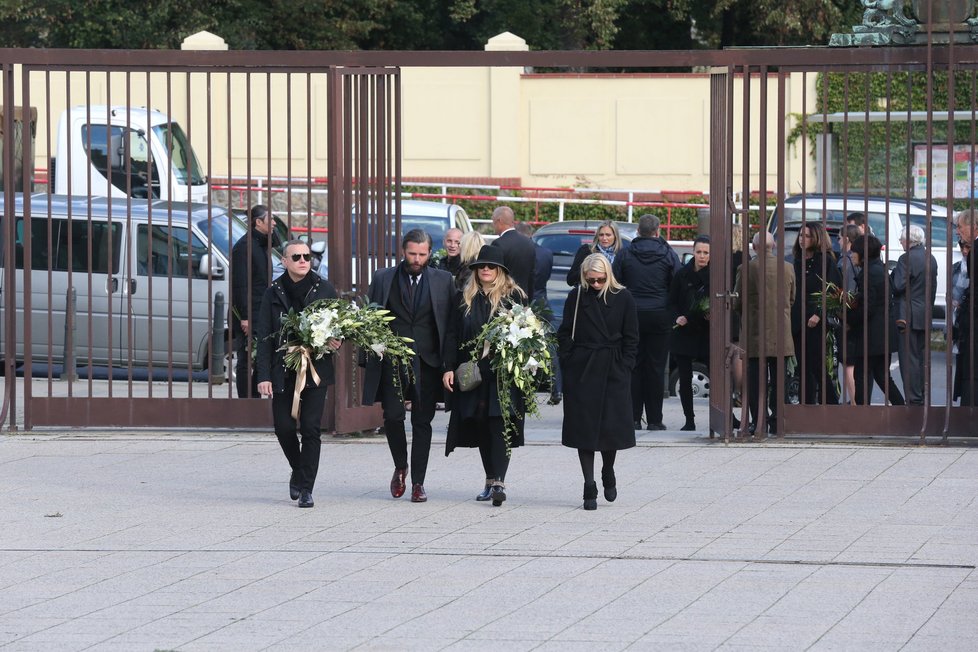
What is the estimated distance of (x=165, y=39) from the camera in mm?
32094

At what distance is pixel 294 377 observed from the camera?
381 inches

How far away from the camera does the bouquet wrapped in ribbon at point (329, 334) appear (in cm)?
952

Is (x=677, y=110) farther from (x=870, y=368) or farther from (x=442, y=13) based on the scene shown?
Result: (x=870, y=368)

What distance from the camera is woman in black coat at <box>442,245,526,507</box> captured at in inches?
377

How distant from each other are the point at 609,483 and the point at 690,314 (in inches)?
145

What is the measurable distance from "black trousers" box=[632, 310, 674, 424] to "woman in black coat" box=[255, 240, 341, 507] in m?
3.99

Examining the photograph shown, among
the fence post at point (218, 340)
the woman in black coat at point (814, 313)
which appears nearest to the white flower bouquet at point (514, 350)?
the woman in black coat at point (814, 313)

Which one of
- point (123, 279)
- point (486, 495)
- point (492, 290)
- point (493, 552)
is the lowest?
point (493, 552)

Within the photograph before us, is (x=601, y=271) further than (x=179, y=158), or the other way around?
(x=179, y=158)

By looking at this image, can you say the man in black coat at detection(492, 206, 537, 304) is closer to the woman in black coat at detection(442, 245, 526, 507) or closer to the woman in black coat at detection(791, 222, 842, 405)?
the woman in black coat at detection(791, 222, 842, 405)

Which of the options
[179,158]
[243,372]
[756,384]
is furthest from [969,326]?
[179,158]

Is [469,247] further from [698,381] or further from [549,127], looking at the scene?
[549,127]

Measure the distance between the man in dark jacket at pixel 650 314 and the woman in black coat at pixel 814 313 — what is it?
1.06m

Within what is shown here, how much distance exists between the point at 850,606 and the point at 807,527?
73.4 inches
